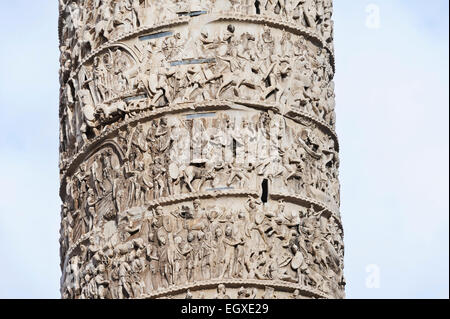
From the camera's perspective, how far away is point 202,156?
16609 millimetres

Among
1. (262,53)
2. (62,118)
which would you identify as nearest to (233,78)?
(262,53)

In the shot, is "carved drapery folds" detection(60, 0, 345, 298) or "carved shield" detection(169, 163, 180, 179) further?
"carved shield" detection(169, 163, 180, 179)

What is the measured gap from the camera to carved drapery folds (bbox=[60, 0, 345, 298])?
1642cm

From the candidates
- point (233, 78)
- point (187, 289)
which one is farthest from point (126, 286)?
point (233, 78)

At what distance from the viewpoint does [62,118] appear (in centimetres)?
1769

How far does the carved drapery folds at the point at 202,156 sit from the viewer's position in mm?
16422

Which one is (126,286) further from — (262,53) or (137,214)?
(262,53)

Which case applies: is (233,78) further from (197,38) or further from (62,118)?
(62,118)

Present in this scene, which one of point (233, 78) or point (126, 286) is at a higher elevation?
point (233, 78)

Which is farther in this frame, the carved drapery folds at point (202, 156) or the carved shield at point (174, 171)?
the carved shield at point (174, 171)
